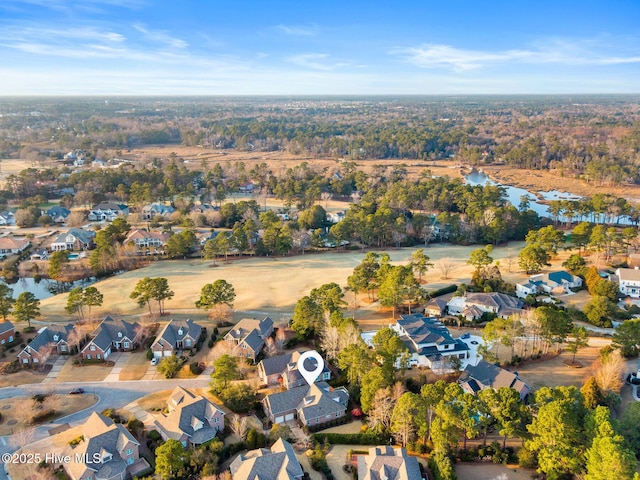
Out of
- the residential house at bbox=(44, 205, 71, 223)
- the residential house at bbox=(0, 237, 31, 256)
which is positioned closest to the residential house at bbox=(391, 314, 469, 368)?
the residential house at bbox=(0, 237, 31, 256)

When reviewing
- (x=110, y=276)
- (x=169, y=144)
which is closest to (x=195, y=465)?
(x=110, y=276)

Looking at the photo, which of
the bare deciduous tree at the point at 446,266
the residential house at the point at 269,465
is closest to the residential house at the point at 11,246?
the residential house at the point at 269,465

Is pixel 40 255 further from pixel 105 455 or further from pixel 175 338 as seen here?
pixel 105 455

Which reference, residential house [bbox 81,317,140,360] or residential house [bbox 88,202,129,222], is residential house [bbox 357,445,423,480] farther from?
residential house [bbox 88,202,129,222]

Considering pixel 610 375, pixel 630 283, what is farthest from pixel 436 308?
pixel 630 283

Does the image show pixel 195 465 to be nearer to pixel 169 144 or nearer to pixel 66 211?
pixel 66 211
